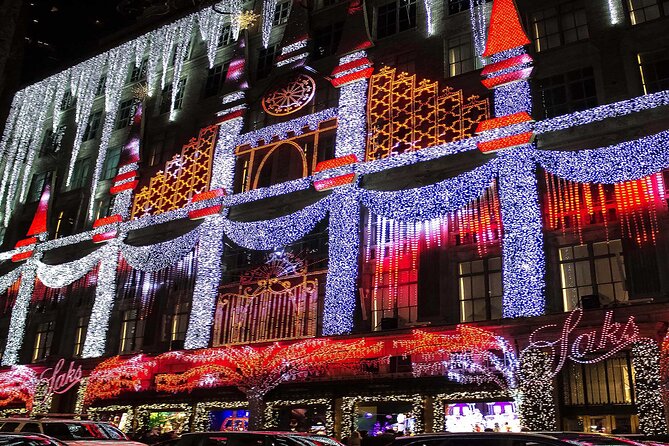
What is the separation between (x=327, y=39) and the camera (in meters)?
31.2

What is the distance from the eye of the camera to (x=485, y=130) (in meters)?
22.6

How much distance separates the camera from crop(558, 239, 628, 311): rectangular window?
19.7m

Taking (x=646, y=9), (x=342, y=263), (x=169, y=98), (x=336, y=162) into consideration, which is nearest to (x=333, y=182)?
(x=336, y=162)

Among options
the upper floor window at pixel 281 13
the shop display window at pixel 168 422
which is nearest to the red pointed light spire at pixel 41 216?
the shop display window at pixel 168 422

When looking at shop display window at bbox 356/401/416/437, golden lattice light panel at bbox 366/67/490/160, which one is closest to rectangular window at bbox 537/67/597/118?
golden lattice light panel at bbox 366/67/490/160

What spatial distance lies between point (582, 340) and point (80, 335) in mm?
25922

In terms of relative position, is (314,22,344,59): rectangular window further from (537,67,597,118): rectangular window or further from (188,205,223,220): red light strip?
(537,67,597,118): rectangular window

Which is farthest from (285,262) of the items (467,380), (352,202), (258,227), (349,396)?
(467,380)

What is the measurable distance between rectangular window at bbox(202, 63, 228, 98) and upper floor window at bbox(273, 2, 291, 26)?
380 centimetres

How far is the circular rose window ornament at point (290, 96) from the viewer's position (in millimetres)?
29922

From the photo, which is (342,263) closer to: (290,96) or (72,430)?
(290,96)

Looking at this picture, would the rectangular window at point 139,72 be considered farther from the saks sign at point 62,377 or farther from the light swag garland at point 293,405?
the light swag garland at point 293,405

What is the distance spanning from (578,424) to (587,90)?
39.6 feet

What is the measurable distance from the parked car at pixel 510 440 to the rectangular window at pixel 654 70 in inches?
697
